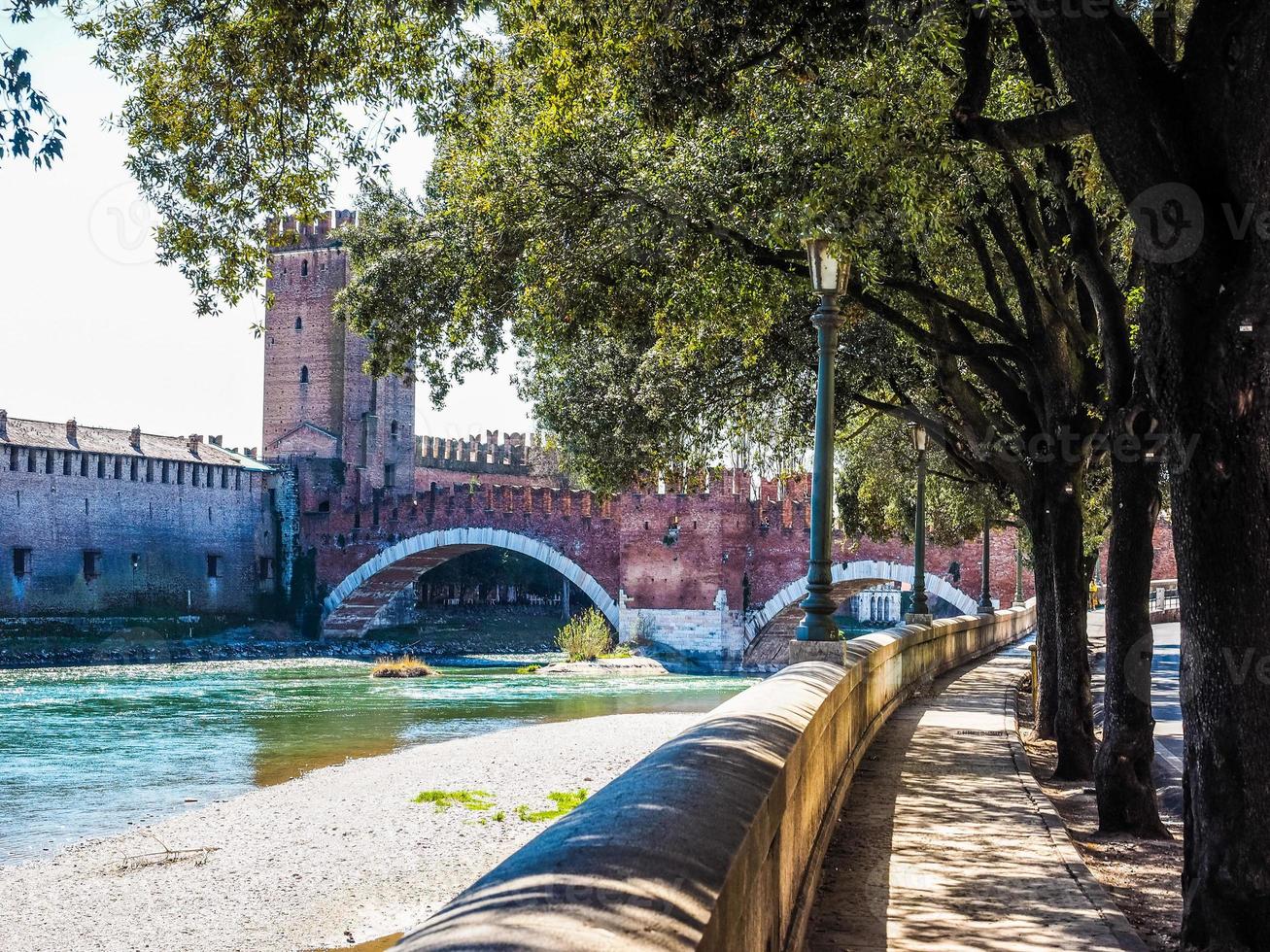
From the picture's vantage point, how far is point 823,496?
340 inches

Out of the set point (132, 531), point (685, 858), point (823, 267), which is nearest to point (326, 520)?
point (132, 531)

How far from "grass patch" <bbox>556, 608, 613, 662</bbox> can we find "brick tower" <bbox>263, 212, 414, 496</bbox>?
15663 mm

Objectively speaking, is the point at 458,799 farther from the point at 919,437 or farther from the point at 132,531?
the point at 132,531

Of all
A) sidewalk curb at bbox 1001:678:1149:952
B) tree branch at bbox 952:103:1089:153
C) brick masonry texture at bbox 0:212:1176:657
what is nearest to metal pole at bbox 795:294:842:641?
sidewalk curb at bbox 1001:678:1149:952

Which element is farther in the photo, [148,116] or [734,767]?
[148,116]

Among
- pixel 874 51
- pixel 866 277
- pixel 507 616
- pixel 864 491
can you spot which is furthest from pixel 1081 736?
pixel 507 616

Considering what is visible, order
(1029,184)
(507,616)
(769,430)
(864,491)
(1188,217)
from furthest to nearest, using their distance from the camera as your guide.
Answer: (507,616), (864,491), (769,430), (1029,184), (1188,217)

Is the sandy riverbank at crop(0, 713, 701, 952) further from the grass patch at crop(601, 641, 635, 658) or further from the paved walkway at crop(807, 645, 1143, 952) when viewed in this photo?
the grass patch at crop(601, 641, 635, 658)

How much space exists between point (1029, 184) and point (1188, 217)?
246 inches

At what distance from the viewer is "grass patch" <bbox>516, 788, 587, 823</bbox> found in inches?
542

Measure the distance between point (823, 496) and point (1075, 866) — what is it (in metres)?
2.88

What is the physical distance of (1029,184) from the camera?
35.4ft

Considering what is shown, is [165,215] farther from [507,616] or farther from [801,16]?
[507,616]

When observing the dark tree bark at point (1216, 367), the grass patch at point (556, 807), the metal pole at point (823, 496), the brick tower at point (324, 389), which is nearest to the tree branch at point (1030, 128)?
the dark tree bark at point (1216, 367)
